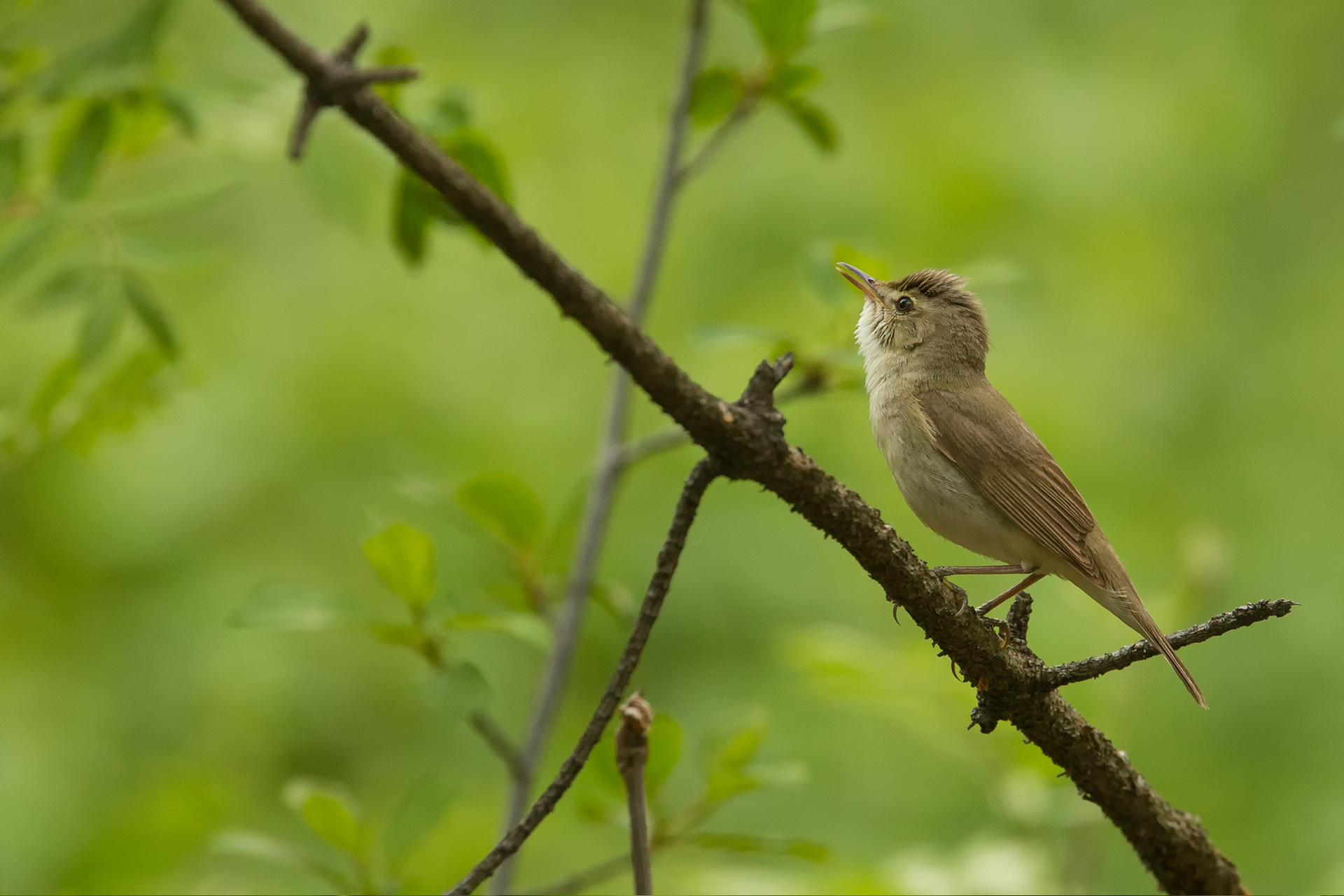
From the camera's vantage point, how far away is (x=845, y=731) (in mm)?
6133

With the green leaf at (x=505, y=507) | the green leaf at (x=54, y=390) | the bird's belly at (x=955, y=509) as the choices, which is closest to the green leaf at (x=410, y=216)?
the green leaf at (x=505, y=507)

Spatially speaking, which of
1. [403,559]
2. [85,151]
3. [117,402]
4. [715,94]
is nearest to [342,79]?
[403,559]

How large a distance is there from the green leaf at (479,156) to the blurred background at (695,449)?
1.59 ft

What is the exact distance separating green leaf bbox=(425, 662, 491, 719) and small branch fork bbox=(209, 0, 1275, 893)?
1.80ft

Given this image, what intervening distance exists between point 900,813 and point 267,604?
407 centimetres

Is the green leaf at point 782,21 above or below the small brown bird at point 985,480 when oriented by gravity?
above

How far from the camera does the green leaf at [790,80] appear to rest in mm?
2996

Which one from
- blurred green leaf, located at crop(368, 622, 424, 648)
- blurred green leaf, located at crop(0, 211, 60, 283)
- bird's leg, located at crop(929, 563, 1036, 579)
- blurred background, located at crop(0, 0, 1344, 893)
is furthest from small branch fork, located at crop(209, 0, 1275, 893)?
blurred green leaf, located at crop(0, 211, 60, 283)

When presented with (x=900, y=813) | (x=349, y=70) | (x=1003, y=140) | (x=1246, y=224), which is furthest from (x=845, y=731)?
(x=349, y=70)

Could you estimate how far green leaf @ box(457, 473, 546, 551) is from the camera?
2.64 meters

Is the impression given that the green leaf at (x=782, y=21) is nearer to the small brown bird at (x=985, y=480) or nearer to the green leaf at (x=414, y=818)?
the small brown bird at (x=985, y=480)


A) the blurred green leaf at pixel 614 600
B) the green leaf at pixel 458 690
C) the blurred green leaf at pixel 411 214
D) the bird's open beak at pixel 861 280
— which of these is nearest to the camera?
the green leaf at pixel 458 690

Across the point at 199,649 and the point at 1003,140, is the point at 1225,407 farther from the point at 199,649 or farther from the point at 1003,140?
the point at 199,649

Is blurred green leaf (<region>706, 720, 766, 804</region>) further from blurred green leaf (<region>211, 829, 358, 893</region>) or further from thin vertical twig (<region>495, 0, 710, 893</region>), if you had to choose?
blurred green leaf (<region>211, 829, 358, 893</region>)
